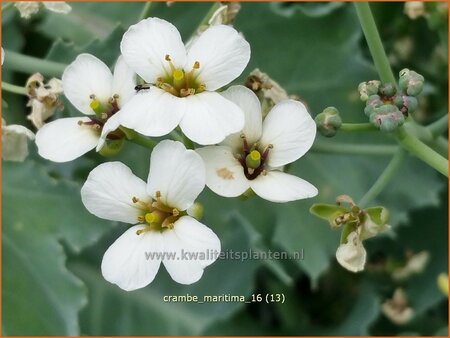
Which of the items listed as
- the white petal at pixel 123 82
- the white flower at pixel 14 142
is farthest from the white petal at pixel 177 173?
the white flower at pixel 14 142

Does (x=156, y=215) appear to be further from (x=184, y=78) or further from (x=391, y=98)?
(x=391, y=98)

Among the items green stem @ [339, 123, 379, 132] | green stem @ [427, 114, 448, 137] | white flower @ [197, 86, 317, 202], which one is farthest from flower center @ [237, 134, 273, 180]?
green stem @ [427, 114, 448, 137]

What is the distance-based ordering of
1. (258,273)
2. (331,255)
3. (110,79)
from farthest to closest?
(258,273) → (331,255) → (110,79)

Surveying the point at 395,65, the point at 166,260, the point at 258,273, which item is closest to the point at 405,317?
the point at 258,273

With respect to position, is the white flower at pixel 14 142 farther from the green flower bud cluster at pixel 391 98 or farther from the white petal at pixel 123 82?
the green flower bud cluster at pixel 391 98

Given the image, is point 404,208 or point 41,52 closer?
point 404,208

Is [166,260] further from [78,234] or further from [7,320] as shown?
[7,320]

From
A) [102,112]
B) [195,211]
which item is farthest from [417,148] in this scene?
[102,112]
